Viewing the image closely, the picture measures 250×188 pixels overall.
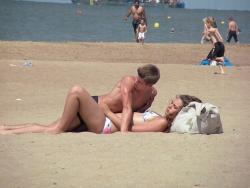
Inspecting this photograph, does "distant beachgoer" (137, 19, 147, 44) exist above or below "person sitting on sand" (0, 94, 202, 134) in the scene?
below

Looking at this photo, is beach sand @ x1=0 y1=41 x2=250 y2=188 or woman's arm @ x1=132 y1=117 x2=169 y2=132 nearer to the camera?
beach sand @ x1=0 y1=41 x2=250 y2=188

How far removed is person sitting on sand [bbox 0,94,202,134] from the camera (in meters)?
7.38

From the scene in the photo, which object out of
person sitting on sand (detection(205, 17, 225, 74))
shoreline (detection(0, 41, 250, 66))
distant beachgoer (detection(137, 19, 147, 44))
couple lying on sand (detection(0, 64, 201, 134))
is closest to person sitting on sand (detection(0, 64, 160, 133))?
couple lying on sand (detection(0, 64, 201, 134))

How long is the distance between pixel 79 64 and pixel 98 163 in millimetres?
10728

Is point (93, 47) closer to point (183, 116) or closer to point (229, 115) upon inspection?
point (229, 115)

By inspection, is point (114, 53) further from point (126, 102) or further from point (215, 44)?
point (126, 102)

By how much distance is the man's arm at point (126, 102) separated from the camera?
7.41 m

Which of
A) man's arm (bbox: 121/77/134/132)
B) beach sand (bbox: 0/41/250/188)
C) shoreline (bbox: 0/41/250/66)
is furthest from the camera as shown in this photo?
shoreline (bbox: 0/41/250/66)

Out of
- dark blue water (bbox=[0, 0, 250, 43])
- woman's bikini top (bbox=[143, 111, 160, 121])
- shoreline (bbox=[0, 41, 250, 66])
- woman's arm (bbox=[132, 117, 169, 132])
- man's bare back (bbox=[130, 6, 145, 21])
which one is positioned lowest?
dark blue water (bbox=[0, 0, 250, 43])

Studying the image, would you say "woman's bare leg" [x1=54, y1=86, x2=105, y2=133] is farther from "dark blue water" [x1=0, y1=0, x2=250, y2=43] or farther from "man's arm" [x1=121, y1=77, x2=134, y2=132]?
"dark blue water" [x1=0, y1=0, x2=250, y2=43]

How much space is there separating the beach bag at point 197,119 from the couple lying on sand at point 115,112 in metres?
0.10

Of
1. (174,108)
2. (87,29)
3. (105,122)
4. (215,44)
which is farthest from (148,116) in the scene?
(87,29)

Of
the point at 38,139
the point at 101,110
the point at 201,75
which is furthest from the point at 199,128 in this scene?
the point at 201,75

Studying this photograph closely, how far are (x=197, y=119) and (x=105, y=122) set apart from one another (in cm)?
96
